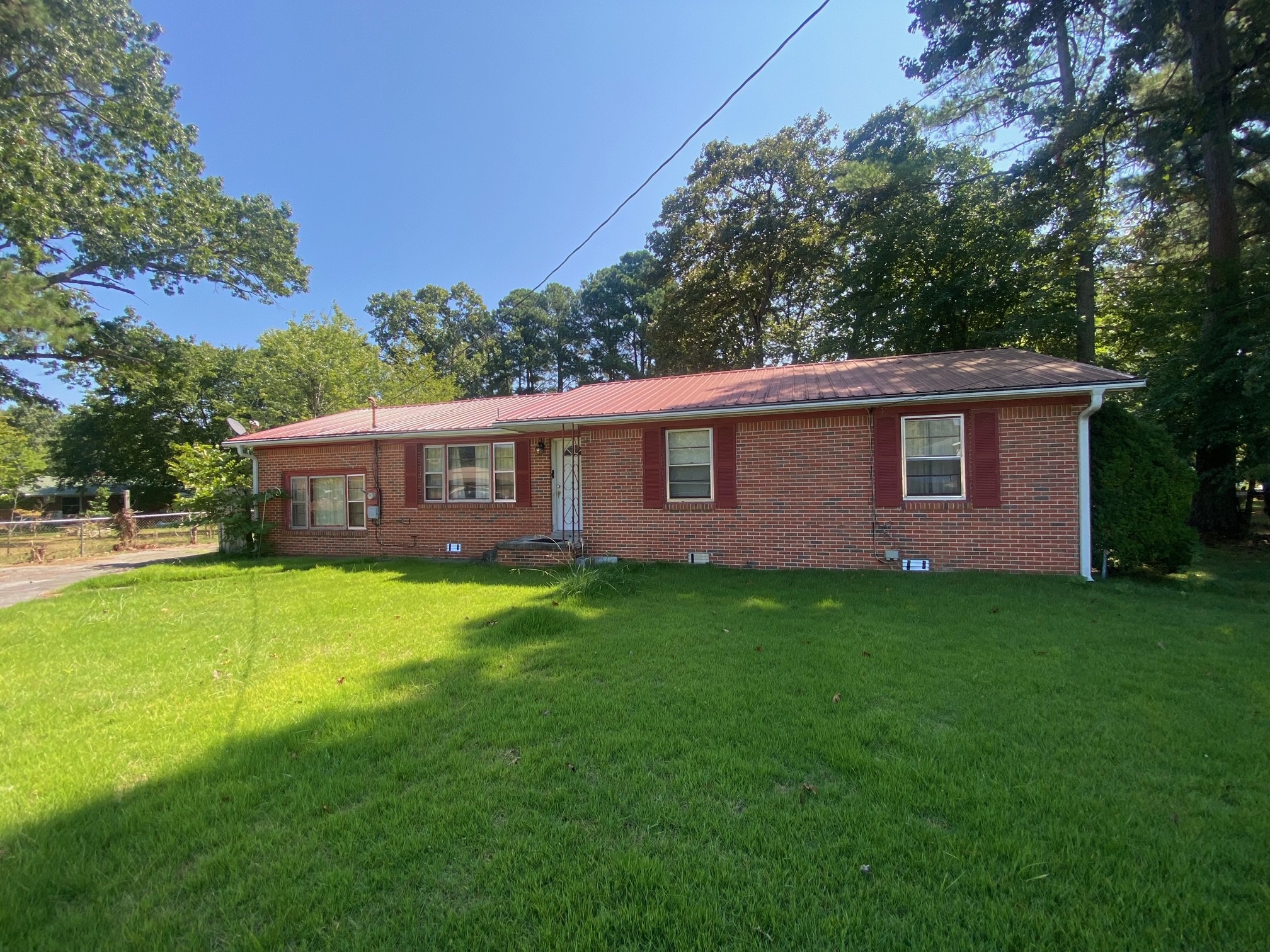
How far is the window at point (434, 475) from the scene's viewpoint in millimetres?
11898

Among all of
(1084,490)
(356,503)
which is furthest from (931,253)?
(356,503)

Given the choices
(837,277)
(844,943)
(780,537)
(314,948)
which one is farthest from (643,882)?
(837,277)

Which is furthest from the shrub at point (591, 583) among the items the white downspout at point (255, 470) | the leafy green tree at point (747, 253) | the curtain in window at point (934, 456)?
the leafy green tree at point (747, 253)

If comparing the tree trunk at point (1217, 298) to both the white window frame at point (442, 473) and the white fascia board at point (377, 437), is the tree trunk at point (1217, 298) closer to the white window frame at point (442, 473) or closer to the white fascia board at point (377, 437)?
the white fascia board at point (377, 437)

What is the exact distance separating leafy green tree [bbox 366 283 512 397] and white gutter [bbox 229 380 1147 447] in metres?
26.5

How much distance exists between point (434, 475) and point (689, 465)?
5709 mm

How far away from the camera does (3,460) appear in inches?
1040

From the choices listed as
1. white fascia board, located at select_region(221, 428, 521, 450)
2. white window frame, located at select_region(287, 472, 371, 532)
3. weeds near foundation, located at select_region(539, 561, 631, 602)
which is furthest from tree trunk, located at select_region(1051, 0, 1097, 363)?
white window frame, located at select_region(287, 472, 371, 532)

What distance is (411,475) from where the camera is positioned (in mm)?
12039

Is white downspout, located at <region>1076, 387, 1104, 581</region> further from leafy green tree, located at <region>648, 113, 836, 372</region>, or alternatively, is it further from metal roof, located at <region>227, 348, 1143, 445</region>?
leafy green tree, located at <region>648, 113, 836, 372</region>

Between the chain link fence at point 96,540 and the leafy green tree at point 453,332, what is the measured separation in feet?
63.5

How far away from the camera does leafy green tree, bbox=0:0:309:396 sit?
1290 cm

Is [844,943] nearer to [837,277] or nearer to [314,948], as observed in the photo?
[314,948]

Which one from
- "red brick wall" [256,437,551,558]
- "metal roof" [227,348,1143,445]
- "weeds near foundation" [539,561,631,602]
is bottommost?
"weeds near foundation" [539,561,631,602]
